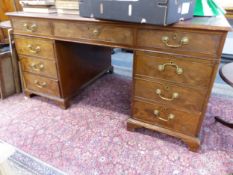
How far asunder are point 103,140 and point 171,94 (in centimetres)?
54

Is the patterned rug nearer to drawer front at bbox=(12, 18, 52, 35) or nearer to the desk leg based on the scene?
the desk leg

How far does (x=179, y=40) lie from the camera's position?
98cm

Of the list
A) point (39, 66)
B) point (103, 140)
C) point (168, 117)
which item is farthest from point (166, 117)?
point (39, 66)

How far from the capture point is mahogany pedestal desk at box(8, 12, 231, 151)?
96 cm

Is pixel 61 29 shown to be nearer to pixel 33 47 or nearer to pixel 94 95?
pixel 33 47

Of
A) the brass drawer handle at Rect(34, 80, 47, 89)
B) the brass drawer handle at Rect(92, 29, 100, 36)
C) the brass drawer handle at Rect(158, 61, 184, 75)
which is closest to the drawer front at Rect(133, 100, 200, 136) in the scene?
the brass drawer handle at Rect(158, 61, 184, 75)

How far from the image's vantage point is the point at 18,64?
5.64 ft

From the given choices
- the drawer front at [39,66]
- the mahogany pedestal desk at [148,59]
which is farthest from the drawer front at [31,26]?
the drawer front at [39,66]

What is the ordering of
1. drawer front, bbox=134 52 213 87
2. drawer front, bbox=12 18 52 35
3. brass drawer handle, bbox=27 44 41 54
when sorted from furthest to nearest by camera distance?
brass drawer handle, bbox=27 44 41 54 → drawer front, bbox=12 18 52 35 → drawer front, bbox=134 52 213 87

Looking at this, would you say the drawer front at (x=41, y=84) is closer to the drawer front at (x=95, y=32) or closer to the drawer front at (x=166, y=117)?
the drawer front at (x=95, y=32)

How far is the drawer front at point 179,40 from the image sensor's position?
92 cm

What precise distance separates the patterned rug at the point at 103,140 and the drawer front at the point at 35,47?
17.6 inches

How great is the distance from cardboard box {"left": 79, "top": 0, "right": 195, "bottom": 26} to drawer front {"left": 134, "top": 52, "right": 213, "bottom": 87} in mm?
214

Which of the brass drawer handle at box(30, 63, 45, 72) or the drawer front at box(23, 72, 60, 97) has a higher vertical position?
the brass drawer handle at box(30, 63, 45, 72)
